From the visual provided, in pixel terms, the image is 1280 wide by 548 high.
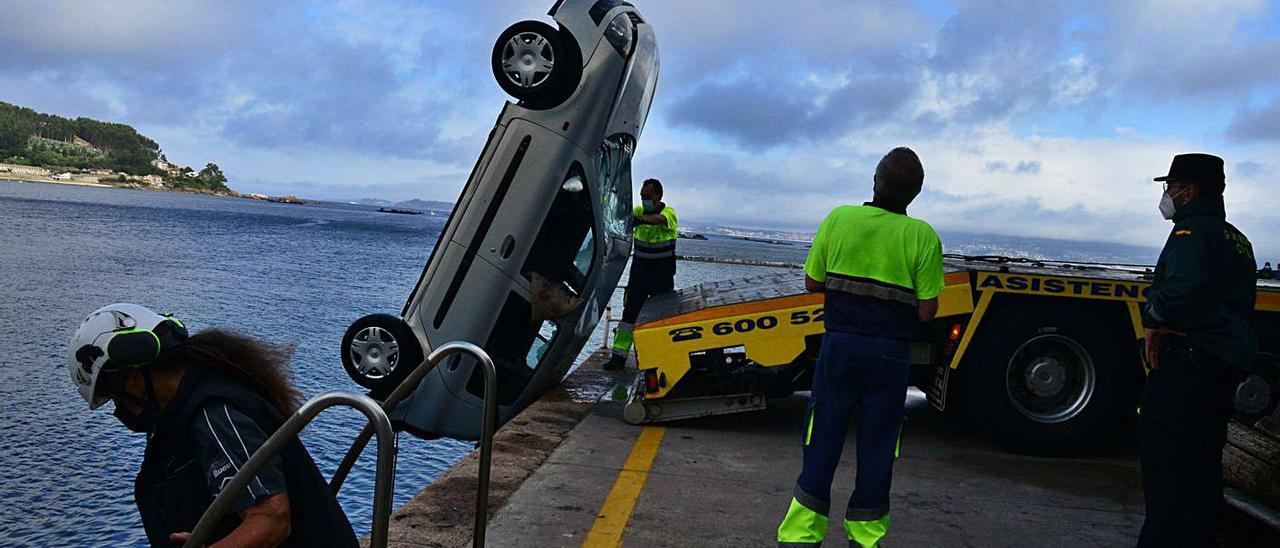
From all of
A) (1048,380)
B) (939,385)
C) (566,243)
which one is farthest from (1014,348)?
(566,243)

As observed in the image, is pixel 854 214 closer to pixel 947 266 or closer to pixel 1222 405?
pixel 1222 405

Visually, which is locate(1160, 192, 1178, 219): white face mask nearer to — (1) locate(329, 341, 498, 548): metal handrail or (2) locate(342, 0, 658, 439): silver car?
(1) locate(329, 341, 498, 548): metal handrail

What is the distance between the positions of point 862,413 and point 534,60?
3.81 meters

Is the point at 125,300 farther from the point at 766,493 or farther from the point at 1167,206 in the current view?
the point at 1167,206

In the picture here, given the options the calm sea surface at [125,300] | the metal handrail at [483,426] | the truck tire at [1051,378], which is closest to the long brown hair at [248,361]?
the metal handrail at [483,426]

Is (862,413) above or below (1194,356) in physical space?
below

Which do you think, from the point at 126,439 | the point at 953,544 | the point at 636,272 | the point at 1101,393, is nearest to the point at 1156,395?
the point at 953,544

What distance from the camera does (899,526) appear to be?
199 inches

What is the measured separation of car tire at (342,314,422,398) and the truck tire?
3.90 m

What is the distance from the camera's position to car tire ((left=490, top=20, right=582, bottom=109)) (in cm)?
680

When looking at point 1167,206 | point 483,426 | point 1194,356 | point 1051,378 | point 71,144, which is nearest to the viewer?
point 483,426

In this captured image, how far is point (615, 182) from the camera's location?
26.1 ft

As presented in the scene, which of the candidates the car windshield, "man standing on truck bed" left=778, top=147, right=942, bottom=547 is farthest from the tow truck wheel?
the car windshield

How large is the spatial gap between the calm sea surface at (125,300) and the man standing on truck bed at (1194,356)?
3607 mm
